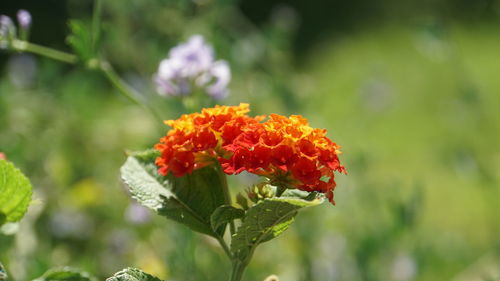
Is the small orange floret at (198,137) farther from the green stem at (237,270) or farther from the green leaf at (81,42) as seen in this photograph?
the green leaf at (81,42)

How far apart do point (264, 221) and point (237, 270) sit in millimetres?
93

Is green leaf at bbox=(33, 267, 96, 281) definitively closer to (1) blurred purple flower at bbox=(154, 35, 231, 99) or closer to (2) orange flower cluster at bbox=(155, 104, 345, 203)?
(2) orange flower cluster at bbox=(155, 104, 345, 203)

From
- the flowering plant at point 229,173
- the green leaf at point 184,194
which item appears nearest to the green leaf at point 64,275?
the flowering plant at point 229,173

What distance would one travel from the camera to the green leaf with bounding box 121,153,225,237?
828 millimetres

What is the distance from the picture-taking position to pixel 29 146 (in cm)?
191

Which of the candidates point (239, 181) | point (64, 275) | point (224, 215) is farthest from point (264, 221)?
point (239, 181)

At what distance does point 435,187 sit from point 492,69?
1.02 m

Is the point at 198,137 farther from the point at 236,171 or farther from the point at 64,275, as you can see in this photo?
the point at 64,275

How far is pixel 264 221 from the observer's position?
73cm

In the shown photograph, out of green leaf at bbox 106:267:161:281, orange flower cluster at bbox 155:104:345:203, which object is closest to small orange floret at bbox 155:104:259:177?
orange flower cluster at bbox 155:104:345:203

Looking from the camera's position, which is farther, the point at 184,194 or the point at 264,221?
the point at 184,194

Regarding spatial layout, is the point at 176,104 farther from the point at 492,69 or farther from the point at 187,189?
the point at 492,69

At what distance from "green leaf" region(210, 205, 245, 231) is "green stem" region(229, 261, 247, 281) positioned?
52 mm

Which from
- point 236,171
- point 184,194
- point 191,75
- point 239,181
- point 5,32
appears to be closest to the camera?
point 236,171
